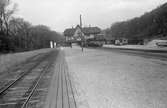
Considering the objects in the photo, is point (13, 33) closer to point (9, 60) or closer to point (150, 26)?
point (9, 60)

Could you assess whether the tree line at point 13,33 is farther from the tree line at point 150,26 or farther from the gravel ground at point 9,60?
the tree line at point 150,26

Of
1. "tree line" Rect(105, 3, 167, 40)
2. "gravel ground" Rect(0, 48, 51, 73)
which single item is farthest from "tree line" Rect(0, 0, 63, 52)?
"tree line" Rect(105, 3, 167, 40)

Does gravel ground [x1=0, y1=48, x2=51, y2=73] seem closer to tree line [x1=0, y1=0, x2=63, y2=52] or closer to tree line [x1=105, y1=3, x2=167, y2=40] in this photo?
tree line [x1=0, y1=0, x2=63, y2=52]

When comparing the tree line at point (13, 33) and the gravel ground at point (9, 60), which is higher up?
the tree line at point (13, 33)

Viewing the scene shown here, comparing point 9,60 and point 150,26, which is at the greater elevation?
point 150,26

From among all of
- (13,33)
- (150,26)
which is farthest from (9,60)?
(150,26)

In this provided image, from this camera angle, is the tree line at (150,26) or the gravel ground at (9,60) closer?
the gravel ground at (9,60)

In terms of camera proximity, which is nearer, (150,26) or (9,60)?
(9,60)

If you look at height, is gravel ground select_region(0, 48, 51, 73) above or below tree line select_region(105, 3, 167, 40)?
below

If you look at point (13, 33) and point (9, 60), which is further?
point (13, 33)

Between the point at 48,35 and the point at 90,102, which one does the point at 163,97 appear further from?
the point at 48,35

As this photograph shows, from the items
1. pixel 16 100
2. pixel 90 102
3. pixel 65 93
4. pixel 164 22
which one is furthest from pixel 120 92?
pixel 164 22

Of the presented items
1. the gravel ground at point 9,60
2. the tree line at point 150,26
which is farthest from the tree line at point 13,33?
the tree line at point 150,26

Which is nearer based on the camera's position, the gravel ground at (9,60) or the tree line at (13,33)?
the gravel ground at (9,60)
